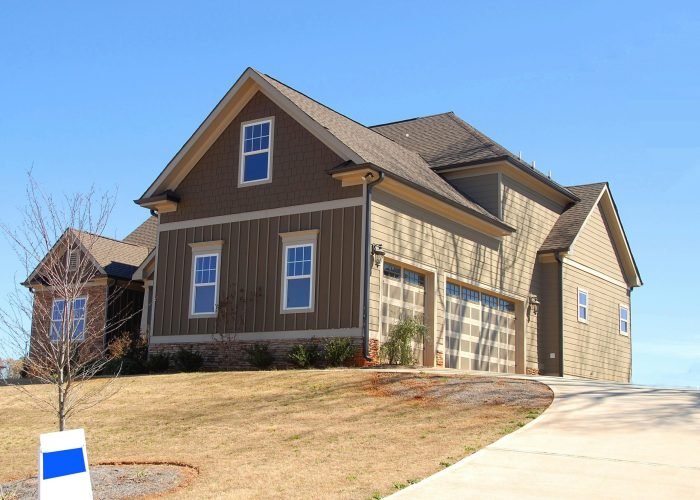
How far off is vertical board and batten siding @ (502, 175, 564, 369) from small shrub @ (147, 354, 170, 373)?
10209mm

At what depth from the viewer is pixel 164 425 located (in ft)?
47.4

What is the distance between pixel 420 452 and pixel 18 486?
17.4ft

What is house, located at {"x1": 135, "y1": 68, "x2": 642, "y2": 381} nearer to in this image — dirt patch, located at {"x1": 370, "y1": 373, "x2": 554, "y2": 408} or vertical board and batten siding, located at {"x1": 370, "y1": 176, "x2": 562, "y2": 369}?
vertical board and batten siding, located at {"x1": 370, "y1": 176, "x2": 562, "y2": 369}

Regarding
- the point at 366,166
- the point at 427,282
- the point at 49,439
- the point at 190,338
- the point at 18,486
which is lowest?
the point at 18,486

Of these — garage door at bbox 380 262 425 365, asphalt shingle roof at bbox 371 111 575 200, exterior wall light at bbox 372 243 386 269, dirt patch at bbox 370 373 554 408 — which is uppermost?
asphalt shingle roof at bbox 371 111 575 200

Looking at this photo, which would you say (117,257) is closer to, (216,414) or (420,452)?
(216,414)

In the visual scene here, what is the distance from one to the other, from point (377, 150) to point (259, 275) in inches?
182

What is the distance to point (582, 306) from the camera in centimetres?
2836

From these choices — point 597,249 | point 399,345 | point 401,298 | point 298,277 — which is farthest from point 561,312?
point 298,277

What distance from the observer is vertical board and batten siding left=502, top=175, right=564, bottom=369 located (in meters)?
25.8

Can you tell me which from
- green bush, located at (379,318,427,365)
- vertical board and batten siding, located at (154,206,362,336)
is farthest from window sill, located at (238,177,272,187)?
green bush, located at (379,318,427,365)

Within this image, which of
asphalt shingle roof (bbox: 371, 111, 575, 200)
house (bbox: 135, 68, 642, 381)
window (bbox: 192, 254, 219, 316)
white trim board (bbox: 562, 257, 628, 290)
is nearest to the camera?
house (bbox: 135, 68, 642, 381)

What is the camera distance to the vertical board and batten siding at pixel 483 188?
2514 centimetres

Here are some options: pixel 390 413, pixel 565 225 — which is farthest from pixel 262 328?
pixel 565 225
